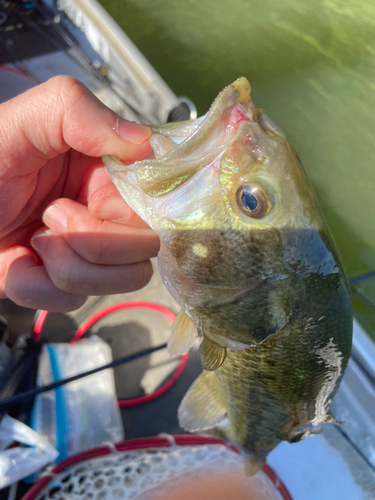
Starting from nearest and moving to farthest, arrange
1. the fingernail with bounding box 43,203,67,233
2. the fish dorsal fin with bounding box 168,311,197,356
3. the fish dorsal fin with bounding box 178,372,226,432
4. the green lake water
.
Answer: the fish dorsal fin with bounding box 168,311,197,356 → the fingernail with bounding box 43,203,67,233 → the fish dorsal fin with bounding box 178,372,226,432 → the green lake water

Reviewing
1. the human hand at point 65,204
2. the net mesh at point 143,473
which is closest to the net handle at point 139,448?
the net mesh at point 143,473

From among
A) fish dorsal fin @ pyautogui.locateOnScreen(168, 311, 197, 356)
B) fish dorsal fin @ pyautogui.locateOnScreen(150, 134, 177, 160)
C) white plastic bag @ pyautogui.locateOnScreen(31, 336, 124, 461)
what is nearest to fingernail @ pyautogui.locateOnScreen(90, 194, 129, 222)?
fish dorsal fin @ pyautogui.locateOnScreen(150, 134, 177, 160)

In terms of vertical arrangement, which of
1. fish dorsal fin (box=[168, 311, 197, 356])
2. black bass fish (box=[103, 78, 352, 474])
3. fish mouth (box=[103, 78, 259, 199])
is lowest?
fish dorsal fin (box=[168, 311, 197, 356])

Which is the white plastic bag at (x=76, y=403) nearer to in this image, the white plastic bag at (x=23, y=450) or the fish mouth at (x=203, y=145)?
the white plastic bag at (x=23, y=450)

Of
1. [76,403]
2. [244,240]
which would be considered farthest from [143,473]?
[244,240]

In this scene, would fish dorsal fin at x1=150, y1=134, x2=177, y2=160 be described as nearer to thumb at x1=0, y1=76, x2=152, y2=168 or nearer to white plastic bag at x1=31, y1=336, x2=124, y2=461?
thumb at x1=0, y1=76, x2=152, y2=168

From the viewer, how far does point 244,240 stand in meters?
0.93

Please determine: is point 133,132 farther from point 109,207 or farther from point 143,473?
point 143,473

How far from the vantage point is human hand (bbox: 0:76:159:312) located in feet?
4.01

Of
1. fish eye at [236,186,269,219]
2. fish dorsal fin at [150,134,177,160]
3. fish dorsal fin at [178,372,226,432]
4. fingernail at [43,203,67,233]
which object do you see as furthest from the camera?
fish dorsal fin at [178,372,226,432]

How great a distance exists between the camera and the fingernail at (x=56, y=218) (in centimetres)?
147

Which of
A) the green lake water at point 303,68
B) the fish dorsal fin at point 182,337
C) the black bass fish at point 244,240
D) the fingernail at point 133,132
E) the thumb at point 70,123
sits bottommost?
the green lake water at point 303,68

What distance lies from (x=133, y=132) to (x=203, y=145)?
→ 0.37 meters

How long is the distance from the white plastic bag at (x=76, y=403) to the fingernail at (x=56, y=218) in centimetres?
104
